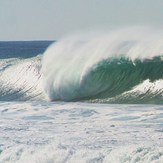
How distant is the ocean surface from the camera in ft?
37.5

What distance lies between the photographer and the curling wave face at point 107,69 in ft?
63.4

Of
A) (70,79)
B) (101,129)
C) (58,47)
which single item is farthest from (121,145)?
(58,47)

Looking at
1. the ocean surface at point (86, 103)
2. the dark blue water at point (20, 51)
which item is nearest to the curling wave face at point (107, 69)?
the ocean surface at point (86, 103)

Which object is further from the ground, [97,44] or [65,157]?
[97,44]

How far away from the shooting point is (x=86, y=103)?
59.3 ft

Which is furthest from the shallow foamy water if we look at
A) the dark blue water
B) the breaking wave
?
the dark blue water

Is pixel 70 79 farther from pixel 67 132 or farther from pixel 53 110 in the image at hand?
pixel 67 132

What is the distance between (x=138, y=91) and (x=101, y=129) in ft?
19.5

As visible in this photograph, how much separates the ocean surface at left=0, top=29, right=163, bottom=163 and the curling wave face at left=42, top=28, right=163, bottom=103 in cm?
3

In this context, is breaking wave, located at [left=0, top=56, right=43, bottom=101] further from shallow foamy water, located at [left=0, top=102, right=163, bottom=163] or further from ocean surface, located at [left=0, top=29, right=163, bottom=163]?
shallow foamy water, located at [left=0, top=102, right=163, bottom=163]

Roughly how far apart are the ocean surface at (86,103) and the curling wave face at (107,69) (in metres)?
0.03

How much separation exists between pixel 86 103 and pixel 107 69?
4222 mm

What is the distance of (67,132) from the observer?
1316 cm

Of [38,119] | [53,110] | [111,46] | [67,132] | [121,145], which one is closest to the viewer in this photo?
[121,145]
